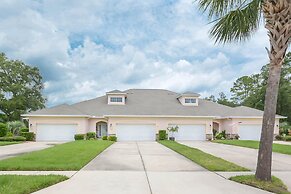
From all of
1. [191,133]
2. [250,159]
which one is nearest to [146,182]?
[250,159]

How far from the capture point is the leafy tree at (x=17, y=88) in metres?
43.8

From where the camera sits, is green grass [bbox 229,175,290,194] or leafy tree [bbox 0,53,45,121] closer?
green grass [bbox 229,175,290,194]

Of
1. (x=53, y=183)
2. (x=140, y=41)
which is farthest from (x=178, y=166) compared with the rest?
(x=140, y=41)

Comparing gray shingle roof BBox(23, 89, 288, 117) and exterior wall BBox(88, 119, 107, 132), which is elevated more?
gray shingle roof BBox(23, 89, 288, 117)

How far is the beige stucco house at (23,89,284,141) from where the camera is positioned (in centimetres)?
3178

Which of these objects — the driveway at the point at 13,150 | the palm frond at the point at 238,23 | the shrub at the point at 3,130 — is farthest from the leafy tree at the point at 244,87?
the palm frond at the point at 238,23

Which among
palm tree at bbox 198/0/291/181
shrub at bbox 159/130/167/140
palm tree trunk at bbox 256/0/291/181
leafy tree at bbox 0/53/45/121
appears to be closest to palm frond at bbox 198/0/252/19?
palm tree at bbox 198/0/291/181

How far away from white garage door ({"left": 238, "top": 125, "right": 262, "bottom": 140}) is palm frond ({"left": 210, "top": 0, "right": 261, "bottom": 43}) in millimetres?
25701

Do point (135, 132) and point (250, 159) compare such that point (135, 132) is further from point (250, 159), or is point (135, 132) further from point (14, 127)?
point (250, 159)

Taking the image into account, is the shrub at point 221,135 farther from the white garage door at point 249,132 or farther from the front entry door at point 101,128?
the front entry door at point 101,128

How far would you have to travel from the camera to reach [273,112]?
8109 mm

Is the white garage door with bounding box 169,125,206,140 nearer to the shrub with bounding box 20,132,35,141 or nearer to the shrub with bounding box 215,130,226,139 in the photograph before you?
the shrub with bounding box 215,130,226,139

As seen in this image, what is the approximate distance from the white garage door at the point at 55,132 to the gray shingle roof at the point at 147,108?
132 cm

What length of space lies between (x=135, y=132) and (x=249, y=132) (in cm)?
1224
